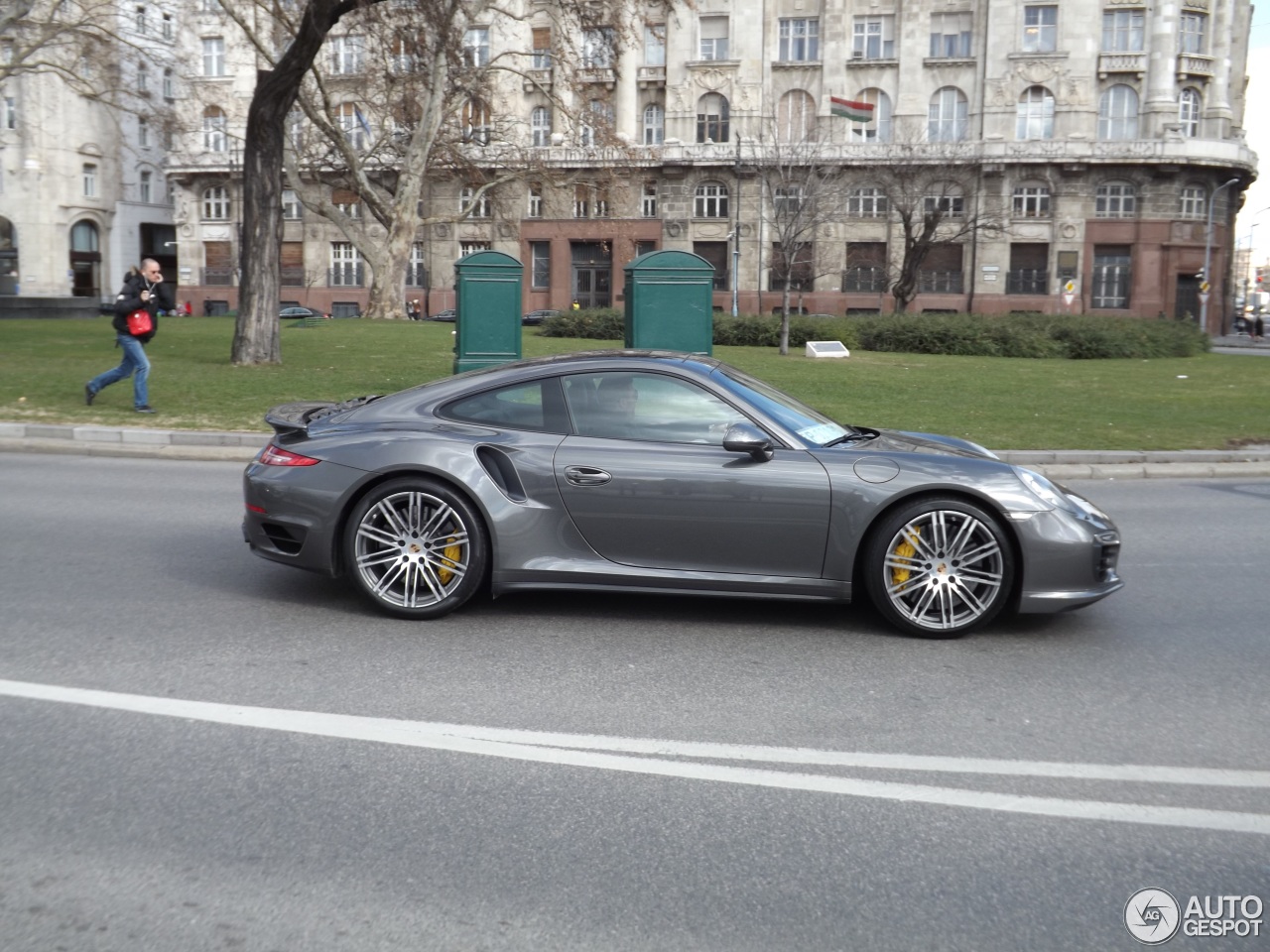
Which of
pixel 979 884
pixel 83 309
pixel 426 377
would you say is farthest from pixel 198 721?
pixel 83 309

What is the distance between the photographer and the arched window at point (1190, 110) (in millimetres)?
57781

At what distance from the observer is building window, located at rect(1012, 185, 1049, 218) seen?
57.0 m

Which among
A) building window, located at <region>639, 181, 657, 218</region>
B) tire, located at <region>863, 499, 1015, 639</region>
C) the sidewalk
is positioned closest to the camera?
tire, located at <region>863, 499, 1015, 639</region>

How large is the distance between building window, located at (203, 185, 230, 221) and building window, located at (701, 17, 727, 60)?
91.6 feet

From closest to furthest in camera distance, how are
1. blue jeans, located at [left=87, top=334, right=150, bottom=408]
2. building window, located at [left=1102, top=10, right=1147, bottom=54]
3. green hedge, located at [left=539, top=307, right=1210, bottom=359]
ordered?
blue jeans, located at [left=87, top=334, right=150, bottom=408], green hedge, located at [left=539, top=307, right=1210, bottom=359], building window, located at [left=1102, top=10, right=1147, bottom=54]

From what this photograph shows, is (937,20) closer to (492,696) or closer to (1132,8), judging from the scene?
(1132,8)

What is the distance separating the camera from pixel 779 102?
194 ft

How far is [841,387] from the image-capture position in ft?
65.0

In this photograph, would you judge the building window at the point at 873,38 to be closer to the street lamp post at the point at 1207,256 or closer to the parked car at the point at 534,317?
the street lamp post at the point at 1207,256

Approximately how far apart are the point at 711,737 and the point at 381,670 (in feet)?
5.53

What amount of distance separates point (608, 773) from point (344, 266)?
64.2m

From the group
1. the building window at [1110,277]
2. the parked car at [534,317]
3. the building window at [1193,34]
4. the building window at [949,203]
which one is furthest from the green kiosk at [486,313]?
the building window at [1193,34]

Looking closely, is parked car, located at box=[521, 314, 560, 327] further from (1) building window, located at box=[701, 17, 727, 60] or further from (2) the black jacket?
(2) the black jacket

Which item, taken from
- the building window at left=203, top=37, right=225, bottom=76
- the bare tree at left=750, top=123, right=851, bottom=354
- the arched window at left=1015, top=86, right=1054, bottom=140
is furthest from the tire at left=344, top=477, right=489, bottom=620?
the building window at left=203, top=37, right=225, bottom=76
